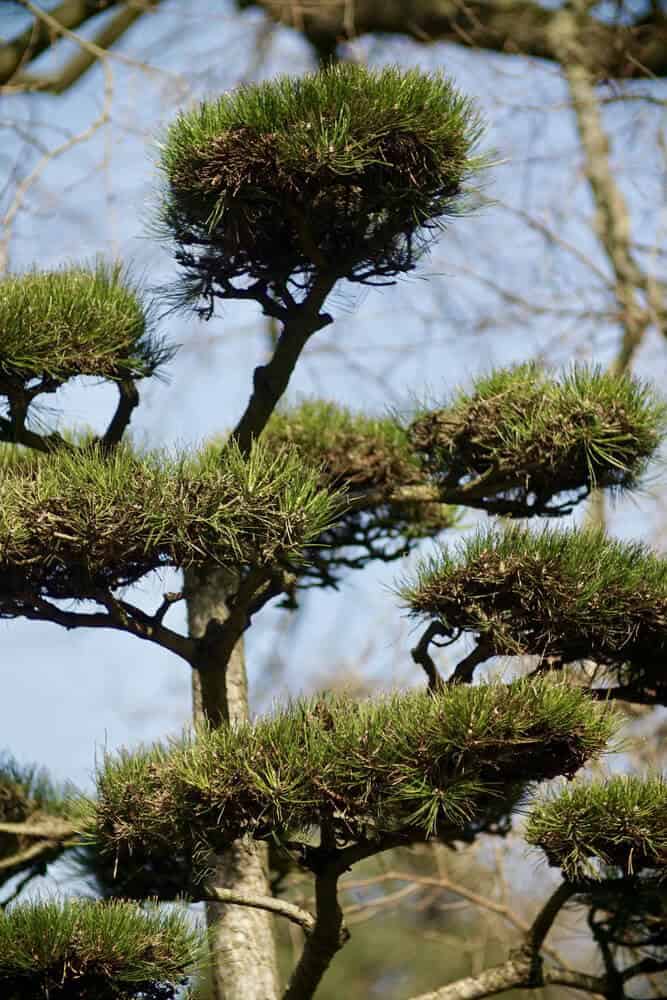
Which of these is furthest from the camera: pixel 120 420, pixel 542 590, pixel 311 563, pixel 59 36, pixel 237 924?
pixel 59 36

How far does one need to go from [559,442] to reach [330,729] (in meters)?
0.79

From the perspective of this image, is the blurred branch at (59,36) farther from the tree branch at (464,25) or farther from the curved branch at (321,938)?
the curved branch at (321,938)

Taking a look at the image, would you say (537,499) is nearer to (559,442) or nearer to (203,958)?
(559,442)

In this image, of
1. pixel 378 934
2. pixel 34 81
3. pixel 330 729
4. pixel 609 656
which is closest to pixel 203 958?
pixel 330 729

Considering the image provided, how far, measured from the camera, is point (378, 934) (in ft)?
25.2

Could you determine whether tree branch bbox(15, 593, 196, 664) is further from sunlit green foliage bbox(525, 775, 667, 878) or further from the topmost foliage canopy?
sunlit green foliage bbox(525, 775, 667, 878)

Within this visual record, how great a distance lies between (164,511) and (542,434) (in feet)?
2.82

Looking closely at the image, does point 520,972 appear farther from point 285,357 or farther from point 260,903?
Result: point 285,357

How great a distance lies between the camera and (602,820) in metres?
2.47


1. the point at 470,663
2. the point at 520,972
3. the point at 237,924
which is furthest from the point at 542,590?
the point at 237,924

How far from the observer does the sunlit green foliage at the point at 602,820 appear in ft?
8.11

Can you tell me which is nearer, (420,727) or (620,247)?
(420,727)

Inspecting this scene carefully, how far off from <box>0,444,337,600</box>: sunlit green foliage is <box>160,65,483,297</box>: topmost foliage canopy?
49 cm

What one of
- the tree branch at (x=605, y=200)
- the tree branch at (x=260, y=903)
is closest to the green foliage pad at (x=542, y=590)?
the tree branch at (x=260, y=903)
